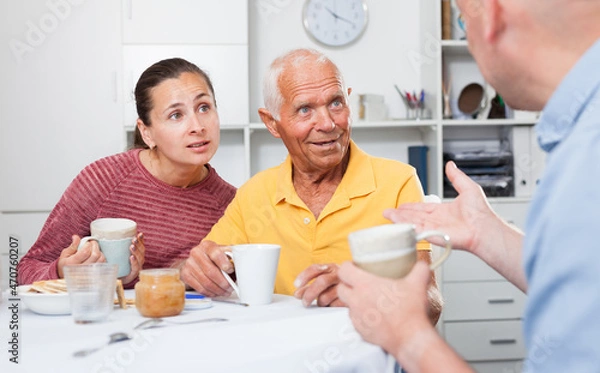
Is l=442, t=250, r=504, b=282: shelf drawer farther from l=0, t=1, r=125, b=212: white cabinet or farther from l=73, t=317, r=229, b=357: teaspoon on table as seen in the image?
l=73, t=317, r=229, b=357: teaspoon on table

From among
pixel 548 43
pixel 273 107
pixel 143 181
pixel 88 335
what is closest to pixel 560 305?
pixel 548 43

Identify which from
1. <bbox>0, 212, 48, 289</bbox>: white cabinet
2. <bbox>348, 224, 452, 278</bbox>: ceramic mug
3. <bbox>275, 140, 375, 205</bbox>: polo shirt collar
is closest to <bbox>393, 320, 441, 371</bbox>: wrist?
<bbox>348, 224, 452, 278</bbox>: ceramic mug

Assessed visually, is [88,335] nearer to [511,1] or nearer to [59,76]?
[511,1]

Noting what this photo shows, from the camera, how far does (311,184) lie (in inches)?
80.7

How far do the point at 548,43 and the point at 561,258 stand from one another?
251 mm

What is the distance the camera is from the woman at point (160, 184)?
224 cm

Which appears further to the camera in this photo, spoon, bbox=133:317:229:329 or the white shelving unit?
the white shelving unit

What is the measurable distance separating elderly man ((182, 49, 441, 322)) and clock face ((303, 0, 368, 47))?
2.09m

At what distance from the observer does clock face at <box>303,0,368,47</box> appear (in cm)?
410

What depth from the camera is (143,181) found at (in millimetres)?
2340

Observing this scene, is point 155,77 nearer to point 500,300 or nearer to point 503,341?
point 500,300

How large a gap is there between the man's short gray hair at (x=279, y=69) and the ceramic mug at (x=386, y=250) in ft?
3.56

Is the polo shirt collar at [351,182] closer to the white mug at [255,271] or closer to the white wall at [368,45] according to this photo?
the white mug at [255,271]

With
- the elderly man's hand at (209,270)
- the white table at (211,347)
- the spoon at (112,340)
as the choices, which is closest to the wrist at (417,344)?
the white table at (211,347)
